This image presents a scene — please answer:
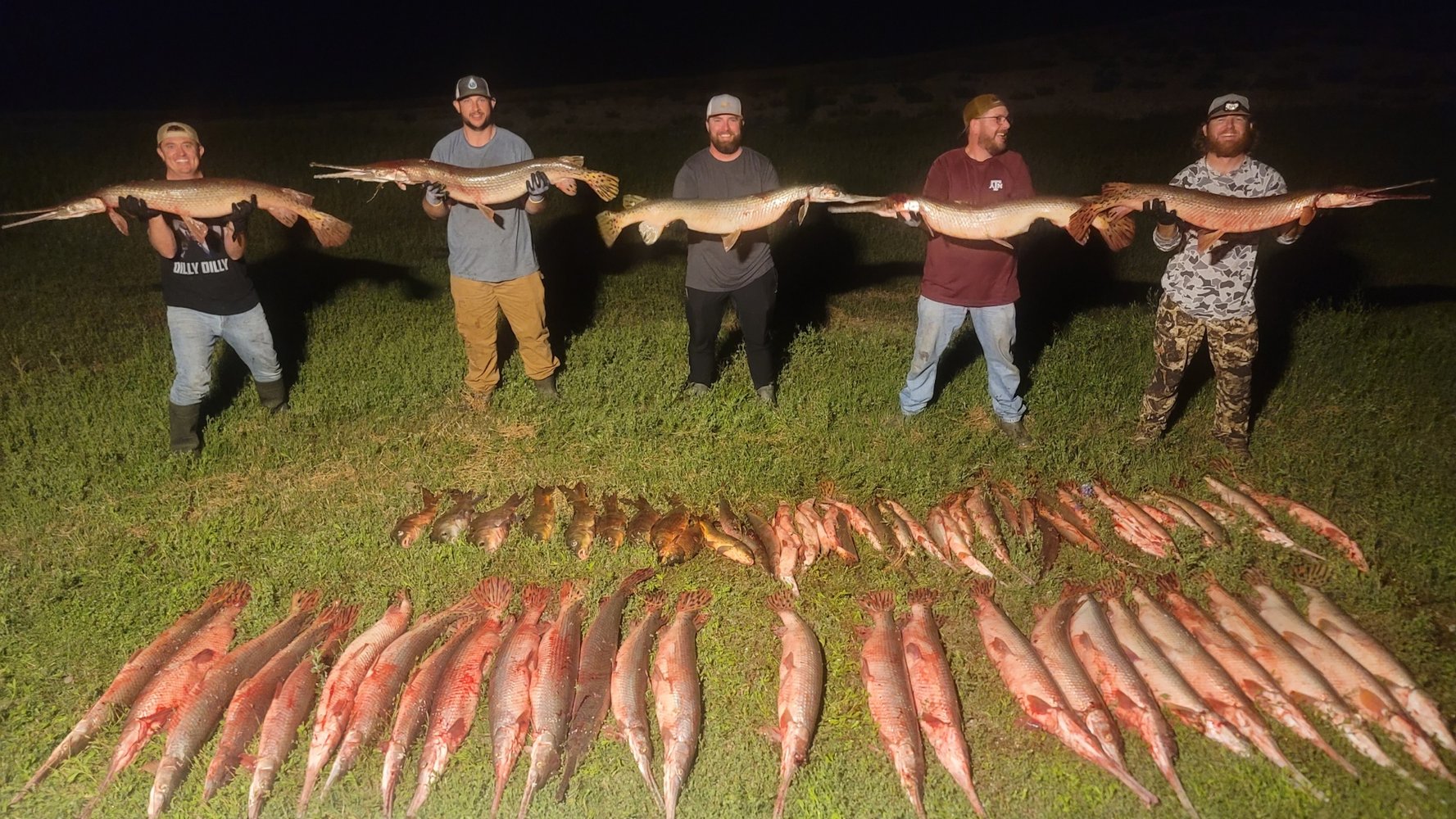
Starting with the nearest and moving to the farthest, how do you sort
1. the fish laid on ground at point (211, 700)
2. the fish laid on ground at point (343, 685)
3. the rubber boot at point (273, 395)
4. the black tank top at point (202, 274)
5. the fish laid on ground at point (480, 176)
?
the fish laid on ground at point (211, 700) → the fish laid on ground at point (343, 685) → the black tank top at point (202, 274) → the fish laid on ground at point (480, 176) → the rubber boot at point (273, 395)

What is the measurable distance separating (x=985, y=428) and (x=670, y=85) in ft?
78.1

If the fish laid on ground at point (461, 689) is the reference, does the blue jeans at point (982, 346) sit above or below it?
above

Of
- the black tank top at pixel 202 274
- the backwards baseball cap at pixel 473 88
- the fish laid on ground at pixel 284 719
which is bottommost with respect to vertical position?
the fish laid on ground at pixel 284 719

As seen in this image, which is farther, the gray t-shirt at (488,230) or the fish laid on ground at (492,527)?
the gray t-shirt at (488,230)

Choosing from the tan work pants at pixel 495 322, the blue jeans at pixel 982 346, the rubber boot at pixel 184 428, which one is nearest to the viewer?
the blue jeans at pixel 982 346

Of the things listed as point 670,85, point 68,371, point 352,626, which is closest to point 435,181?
point 352,626

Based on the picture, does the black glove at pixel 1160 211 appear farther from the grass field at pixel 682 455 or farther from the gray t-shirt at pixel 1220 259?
the grass field at pixel 682 455

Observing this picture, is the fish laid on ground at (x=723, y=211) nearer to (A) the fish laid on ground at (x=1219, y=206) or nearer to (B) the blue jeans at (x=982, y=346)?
(B) the blue jeans at (x=982, y=346)

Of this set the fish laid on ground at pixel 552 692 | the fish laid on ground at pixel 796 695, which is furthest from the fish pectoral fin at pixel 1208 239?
the fish laid on ground at pixel 552 692

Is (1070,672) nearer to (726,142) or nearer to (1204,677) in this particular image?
(1204,677)

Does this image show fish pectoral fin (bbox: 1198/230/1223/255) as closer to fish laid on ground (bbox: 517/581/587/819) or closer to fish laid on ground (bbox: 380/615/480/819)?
fish laid on ground (bbox: 517/581/587/819)

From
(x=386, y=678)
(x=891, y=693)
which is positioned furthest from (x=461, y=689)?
(x=891, y=693)

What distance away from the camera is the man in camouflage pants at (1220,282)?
17.4 feet

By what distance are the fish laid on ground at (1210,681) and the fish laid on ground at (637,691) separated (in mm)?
2719
